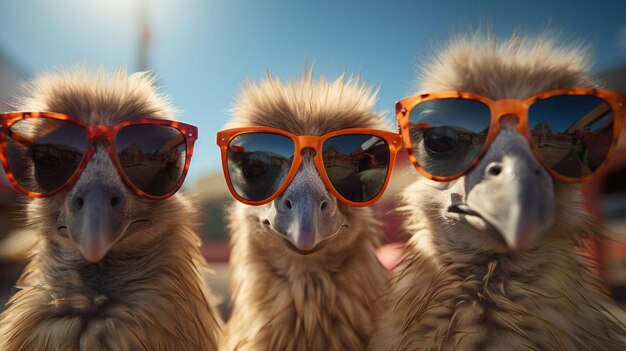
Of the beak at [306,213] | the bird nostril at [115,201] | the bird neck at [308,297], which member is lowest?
the bird neck at [308,297]

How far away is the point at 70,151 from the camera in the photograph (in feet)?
4.71

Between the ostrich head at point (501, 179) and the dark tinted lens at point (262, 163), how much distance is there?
0.54m

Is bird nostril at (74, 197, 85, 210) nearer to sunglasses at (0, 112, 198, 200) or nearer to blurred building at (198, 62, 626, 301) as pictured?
sunglasses at (0, 112, 198, 200)

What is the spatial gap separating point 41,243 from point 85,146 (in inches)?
19.4

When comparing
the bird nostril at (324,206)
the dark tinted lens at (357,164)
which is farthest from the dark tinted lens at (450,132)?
the bird nostril at (324,206)

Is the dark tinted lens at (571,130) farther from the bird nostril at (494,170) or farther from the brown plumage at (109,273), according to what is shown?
the brown plumage at (109,273)

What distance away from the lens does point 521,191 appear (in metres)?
1.15

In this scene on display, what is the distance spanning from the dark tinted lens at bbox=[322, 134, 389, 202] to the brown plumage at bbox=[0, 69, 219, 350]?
2.27 feet

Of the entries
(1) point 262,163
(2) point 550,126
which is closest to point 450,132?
(2) point 550,126

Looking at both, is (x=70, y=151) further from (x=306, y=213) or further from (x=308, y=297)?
(x=308, y=297)

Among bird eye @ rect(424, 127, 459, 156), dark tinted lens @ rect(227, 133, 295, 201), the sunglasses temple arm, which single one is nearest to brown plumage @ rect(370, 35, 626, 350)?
bird eye @ rect(424, 127, 459, 156)

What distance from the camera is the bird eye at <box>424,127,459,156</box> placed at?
135 cm

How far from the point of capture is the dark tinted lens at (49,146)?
1.43 metres

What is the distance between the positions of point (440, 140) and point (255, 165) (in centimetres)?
72
